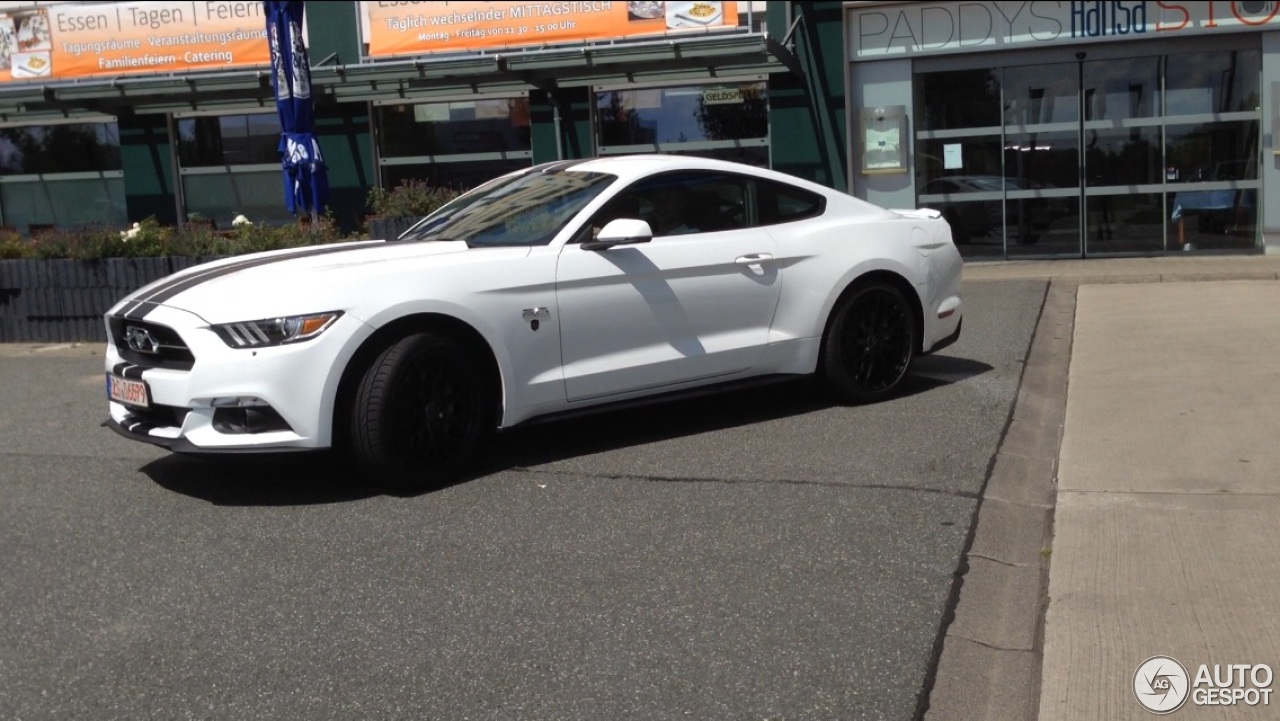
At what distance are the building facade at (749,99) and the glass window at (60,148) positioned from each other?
0.80ft

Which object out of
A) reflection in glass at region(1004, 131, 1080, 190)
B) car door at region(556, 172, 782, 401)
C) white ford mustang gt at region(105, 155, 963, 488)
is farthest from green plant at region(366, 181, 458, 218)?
reflection in glass at region(1004, 131, 1080, 190)

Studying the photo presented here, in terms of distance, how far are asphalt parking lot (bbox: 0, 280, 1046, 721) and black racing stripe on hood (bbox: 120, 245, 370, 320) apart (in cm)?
84

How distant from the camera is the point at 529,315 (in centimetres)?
605

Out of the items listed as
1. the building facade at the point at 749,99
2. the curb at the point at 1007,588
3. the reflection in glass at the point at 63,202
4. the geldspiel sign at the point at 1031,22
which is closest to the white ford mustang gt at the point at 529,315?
the curb at the point at 1007,588

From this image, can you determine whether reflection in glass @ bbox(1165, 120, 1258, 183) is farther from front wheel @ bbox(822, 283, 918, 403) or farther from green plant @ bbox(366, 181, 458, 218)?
front wheel @ bbox(822, 283, 918, 403)

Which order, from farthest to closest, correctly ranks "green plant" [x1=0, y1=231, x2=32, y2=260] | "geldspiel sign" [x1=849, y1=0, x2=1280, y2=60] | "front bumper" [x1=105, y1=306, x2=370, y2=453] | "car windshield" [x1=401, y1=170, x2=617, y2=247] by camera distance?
"geldspiel sign" [x1=849, y1=0, x2=1280, y2=60] < "green plant" [x1=0, y1=231, x2=32, y2=260] < "car windshield" [x1=401, y1=170, x2=617, y2=247] < "front bumper" [x1=105, y1=306, x2=370, y2=453]

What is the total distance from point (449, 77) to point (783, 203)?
36.3 feet

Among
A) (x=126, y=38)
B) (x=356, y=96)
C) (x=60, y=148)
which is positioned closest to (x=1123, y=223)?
(x=356, y=96)

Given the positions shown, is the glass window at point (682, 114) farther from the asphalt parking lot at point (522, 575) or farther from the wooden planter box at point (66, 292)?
the asphalt parking lot at point (522, 575)

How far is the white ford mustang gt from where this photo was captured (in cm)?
555

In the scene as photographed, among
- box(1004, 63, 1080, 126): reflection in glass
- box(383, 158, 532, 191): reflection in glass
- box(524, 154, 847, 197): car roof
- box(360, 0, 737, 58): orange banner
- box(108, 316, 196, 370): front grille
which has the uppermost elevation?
box(360, 0, 737, 58): orange banner

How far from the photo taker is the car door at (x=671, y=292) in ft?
20.5

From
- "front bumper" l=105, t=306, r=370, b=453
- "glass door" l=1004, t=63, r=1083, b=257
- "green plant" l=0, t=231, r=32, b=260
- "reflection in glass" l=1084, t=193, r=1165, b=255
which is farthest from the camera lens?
"glass door" l=1004, t=63, r=1083, b=257

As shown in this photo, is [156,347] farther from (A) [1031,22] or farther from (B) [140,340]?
(A) [1031,22]
